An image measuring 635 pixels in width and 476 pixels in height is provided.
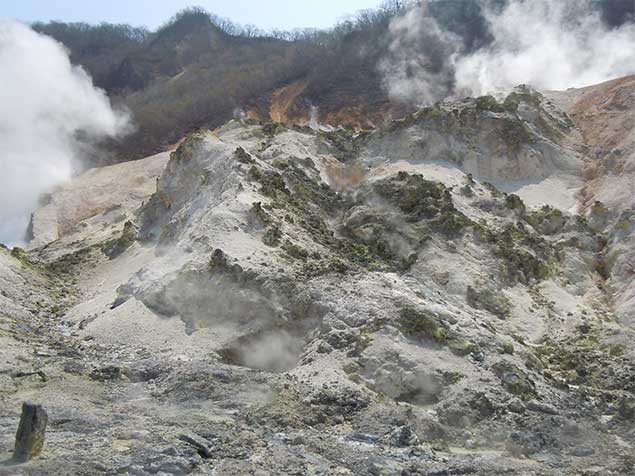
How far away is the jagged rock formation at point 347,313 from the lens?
38.2 feet

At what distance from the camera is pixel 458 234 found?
19.7 meters

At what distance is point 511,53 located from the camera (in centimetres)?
4762

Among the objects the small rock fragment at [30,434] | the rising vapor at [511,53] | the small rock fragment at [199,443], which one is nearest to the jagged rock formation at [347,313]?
the small rock fragment at [199,443]

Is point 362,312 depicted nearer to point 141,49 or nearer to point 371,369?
point 371,369

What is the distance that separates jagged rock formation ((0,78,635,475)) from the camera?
11.7 metres

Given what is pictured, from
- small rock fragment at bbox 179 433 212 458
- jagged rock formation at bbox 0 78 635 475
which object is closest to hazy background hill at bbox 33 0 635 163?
jagged rock formation at bbox 0 78 635 475

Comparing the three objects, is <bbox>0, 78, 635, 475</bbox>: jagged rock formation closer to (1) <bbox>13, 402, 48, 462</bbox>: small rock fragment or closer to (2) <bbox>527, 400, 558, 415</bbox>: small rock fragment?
(2) <bbox>527, 400, 558, 415</bbox>: small rock fragment

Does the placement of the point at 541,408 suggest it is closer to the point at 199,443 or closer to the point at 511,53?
the point at 199,443

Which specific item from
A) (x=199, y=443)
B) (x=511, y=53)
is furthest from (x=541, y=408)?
(x=511, y=53)

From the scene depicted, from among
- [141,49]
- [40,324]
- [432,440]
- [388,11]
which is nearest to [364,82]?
[388,11]

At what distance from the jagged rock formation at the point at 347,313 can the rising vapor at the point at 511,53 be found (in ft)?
52.8

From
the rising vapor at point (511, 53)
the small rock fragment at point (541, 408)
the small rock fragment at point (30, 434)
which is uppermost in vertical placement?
the rising vapor at point (511, 53)

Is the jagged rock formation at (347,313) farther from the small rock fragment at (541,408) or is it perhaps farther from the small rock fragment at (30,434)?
the small rock fragment at (30,434)

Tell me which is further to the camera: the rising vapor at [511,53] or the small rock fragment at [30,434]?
the rising vapor at [511,53]
